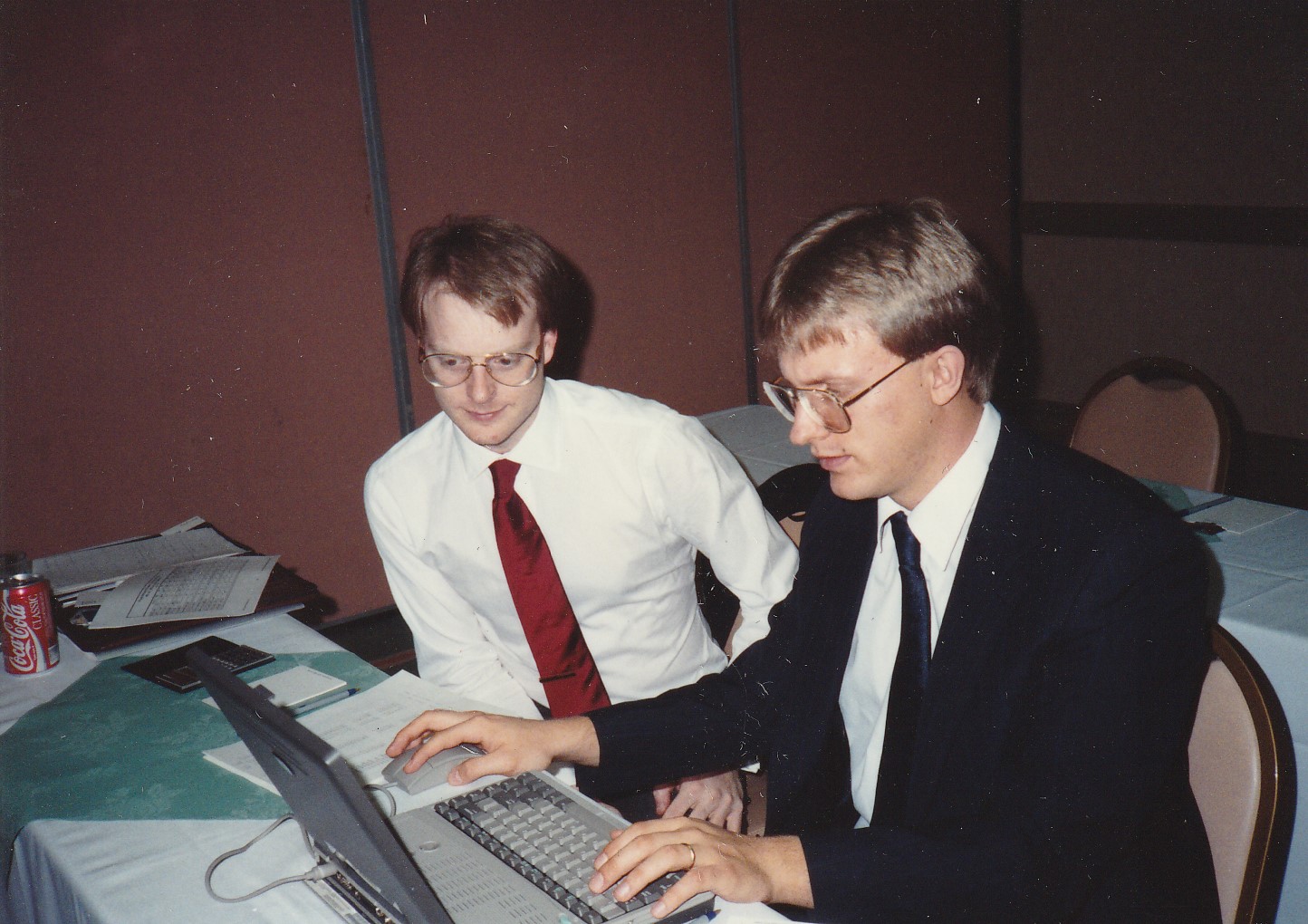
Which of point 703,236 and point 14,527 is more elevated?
point 703,236

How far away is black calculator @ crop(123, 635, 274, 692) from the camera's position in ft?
5.28

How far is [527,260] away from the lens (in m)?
1.72

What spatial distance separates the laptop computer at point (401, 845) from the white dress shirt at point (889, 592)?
1.29ft

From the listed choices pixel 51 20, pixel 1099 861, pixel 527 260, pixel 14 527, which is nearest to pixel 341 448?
pixel 14 527

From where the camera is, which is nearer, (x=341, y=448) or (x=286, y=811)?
(x=286, y=811)

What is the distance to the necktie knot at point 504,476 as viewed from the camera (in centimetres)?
176

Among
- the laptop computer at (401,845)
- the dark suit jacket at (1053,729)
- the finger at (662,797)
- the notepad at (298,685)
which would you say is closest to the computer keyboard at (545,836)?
the laptop computer at (401,845)

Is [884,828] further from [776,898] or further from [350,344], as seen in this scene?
[350,344]

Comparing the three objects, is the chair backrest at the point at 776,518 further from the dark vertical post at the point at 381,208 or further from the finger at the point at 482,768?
the dark vertical post at the point at 381,208

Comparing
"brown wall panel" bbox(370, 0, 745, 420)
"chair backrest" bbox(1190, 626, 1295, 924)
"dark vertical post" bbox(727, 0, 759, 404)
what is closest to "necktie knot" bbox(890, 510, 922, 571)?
"chair backrest" bbox(1190, 626, 1295, 924)

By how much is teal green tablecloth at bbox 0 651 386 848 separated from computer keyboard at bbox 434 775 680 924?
30cm

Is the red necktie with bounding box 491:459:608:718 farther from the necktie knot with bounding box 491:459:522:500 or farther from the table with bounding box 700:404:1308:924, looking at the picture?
the table with bounding box 700:404:1308:924

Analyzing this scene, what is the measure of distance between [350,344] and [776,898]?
2516 millimetres

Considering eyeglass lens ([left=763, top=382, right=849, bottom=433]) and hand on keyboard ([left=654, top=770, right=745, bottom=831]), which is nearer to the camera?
eyeglass lens ([left=763, top=382, right=849, bottom=433])
